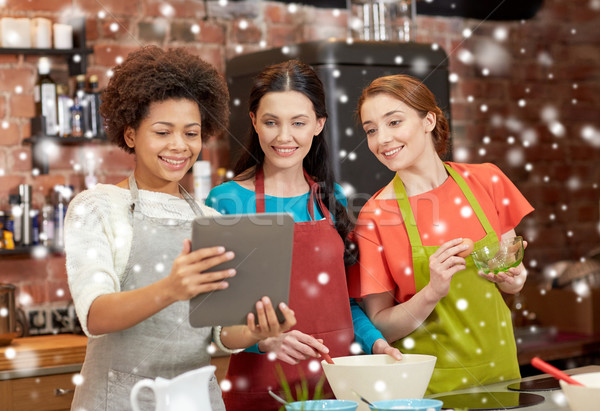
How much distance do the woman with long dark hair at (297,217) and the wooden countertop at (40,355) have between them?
2.32ft

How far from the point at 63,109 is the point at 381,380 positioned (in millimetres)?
1751

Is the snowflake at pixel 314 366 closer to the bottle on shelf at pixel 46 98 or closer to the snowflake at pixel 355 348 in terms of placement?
the snowflake at pixel 355 348

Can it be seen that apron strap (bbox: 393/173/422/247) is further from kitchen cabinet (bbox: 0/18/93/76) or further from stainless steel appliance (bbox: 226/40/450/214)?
kitchen cabinet (bbox: 0/18/93/76)

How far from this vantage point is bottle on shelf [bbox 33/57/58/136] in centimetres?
248

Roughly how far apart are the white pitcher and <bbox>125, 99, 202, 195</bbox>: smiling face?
506 millimetres

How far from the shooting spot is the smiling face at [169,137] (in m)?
1.38

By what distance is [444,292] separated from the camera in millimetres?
1566

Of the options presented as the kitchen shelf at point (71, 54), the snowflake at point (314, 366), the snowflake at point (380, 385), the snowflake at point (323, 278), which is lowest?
the snowflake at point (314, 366)

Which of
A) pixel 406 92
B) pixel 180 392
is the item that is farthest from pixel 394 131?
pixel 180 392

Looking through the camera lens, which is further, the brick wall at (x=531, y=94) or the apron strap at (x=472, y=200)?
the brick wall at (x=531, y=94)

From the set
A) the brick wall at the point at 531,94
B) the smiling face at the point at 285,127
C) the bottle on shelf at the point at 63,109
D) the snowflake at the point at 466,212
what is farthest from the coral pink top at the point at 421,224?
the brick wall at the point at 531,94

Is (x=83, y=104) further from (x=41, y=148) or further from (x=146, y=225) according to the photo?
(x=146, y=225)

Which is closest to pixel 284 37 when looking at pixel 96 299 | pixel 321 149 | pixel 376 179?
pixel 376 179
